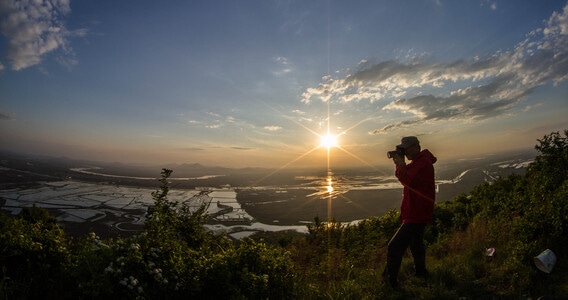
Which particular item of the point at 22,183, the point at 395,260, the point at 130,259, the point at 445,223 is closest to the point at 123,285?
the point at 130,259

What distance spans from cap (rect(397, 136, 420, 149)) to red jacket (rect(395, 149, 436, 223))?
0.72ft

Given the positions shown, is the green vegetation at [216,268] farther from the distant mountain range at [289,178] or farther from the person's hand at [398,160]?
the distant mountain range at [289,178]

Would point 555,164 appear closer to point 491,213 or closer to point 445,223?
point 491,213

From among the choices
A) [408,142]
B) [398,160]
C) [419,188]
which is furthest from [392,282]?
[408,142]

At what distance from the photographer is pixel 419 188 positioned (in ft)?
14.6

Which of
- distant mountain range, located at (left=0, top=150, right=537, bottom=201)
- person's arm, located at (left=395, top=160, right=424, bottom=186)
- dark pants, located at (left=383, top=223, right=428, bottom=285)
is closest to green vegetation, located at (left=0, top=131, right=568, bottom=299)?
dark pants, located at (left=383, top=223, right=428, bottom=285)

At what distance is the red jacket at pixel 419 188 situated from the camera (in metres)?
4.44

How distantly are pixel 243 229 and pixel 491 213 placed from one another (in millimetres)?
42727

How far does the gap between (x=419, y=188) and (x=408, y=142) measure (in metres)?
0.79

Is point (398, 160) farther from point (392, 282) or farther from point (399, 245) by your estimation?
point (392, 282)

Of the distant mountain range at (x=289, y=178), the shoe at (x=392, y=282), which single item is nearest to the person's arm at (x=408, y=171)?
the shoe at (x=392, y=282)

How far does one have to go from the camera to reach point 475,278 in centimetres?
475

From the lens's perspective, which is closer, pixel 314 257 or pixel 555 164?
pixel 555 164

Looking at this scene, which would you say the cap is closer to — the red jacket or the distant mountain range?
the red jacket
